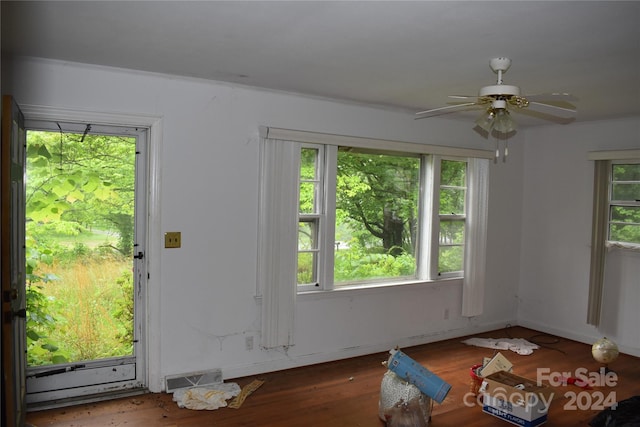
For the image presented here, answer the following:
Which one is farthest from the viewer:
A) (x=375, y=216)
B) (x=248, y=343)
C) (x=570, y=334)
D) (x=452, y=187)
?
(x=570, y=334)

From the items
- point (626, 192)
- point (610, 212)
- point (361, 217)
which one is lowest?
point (361, 217)

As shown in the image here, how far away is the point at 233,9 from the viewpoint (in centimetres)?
235

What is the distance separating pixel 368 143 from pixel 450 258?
5.57ft

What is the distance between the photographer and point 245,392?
3.85 metres

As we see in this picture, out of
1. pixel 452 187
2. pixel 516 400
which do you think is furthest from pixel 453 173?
pixel 516 400

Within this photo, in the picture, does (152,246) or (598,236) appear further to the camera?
(598,236)

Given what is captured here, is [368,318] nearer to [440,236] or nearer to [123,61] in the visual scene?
[440,236]

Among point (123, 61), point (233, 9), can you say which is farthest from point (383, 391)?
point (123, 61)

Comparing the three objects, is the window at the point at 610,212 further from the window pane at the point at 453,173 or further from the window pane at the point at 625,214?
the window pane at the point at 453,173

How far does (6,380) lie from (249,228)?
204 centimetres

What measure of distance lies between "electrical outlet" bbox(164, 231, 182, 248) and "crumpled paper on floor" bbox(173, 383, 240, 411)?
1072 millimetres

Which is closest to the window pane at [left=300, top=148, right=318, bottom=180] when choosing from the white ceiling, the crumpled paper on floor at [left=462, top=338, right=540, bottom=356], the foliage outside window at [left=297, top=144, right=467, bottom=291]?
the foliage outside window at [left=297, top=144, right=467, bottom=291]

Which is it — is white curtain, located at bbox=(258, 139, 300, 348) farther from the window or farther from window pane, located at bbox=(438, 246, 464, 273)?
the window

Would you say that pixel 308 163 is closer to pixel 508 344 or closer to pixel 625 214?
pixel 508 344
